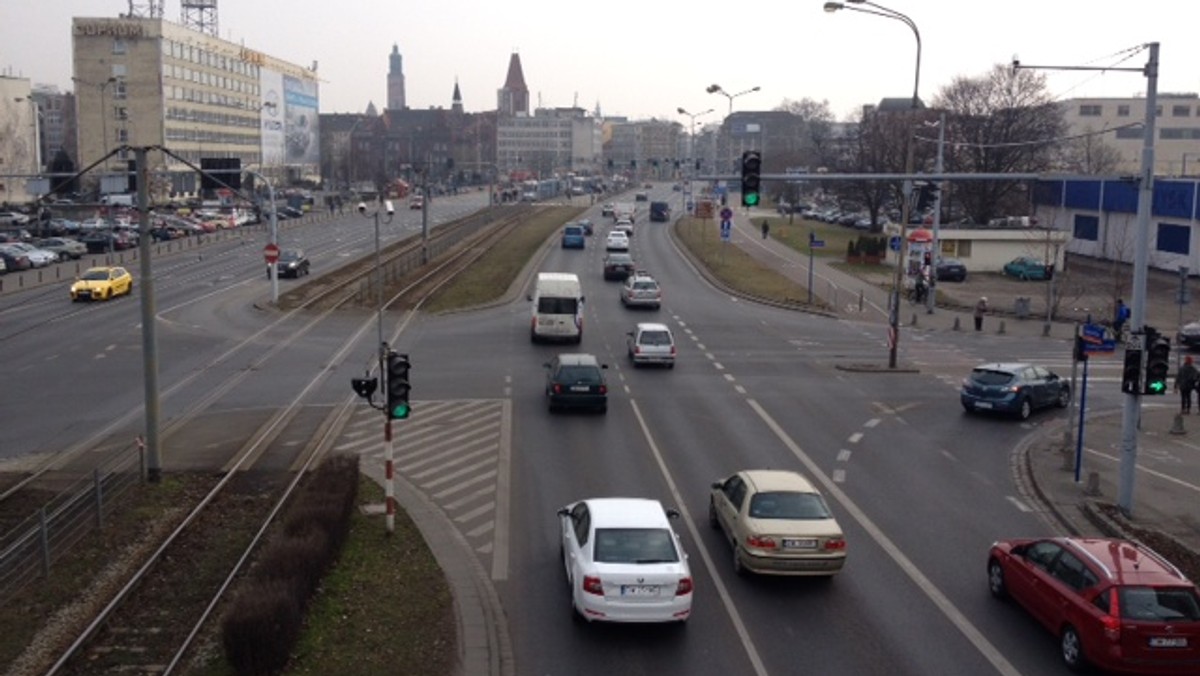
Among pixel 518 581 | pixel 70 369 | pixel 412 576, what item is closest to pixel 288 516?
pixel 412 576

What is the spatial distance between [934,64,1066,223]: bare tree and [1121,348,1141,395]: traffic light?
6851cm

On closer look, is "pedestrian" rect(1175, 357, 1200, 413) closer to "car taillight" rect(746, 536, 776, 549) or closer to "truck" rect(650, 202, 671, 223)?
"car taillight" rect(746, 536, 776, 549)

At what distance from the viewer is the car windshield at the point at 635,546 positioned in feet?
49.6

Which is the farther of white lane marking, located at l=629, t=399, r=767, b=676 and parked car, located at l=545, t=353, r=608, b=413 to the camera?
parked car, located at l=545, t=353, r=608, b=413

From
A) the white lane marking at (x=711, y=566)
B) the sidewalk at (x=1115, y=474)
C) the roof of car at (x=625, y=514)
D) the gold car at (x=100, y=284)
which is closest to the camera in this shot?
the white lane marking at (x=711, y=566)

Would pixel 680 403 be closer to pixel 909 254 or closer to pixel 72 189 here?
pixel 909 254

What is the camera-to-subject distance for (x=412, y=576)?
16.9 meters

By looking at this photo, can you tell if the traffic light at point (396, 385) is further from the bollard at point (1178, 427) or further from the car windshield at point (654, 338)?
the bollard at point (1178, 427)

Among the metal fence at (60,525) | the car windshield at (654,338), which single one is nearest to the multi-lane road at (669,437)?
the car windshield at (654,338)

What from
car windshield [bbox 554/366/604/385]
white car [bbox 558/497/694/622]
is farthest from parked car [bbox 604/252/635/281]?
white car [bbox 558/497/694/622]

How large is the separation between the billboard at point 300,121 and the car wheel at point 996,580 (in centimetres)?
16696

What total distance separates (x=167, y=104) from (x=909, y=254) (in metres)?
96.2

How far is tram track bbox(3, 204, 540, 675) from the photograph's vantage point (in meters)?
14.0

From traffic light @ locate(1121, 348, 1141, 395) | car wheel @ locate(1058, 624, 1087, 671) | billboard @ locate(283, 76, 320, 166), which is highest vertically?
billboard @ locate(283, 76, 320, 166)
